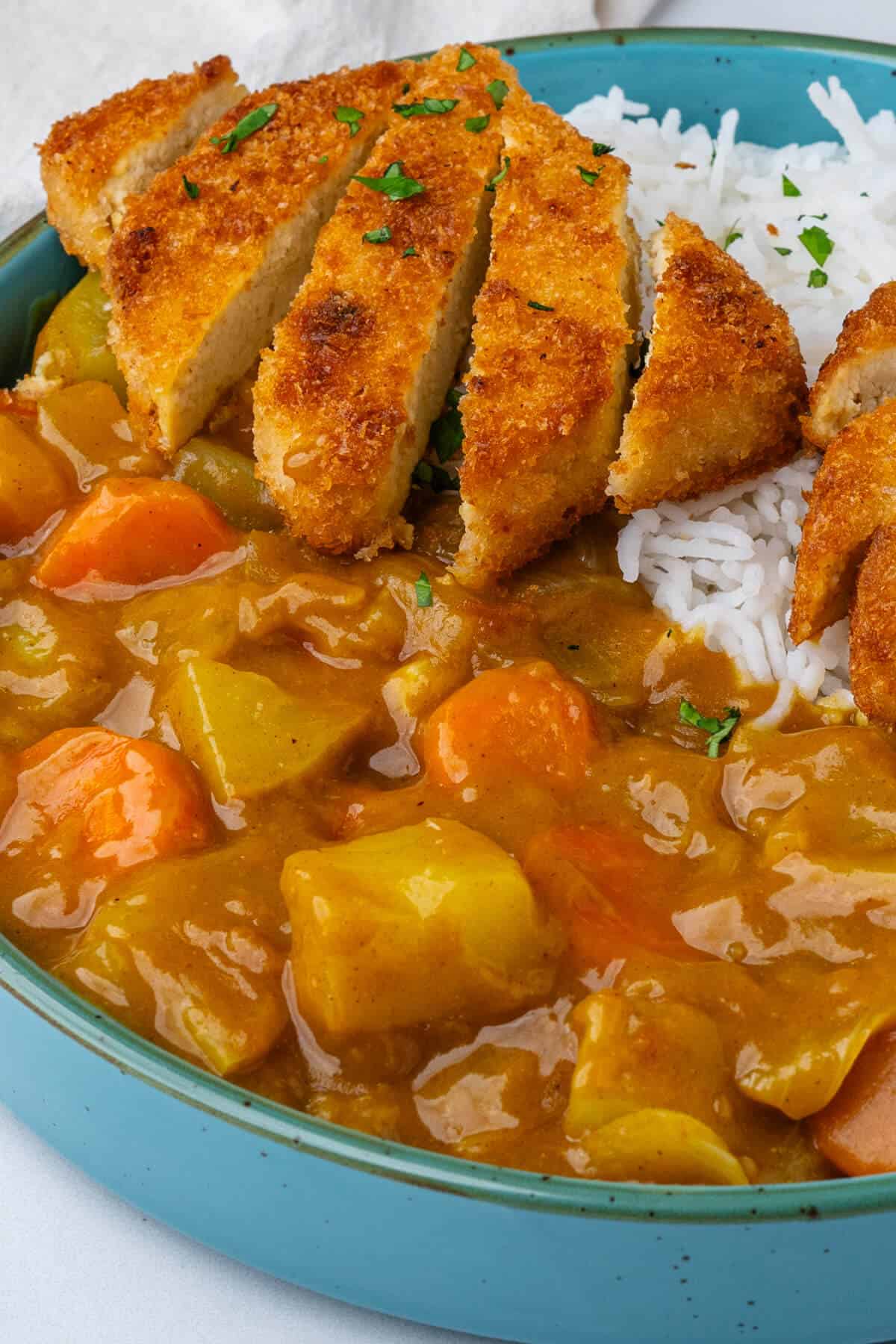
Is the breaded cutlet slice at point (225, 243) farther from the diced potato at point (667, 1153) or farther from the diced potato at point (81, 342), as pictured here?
the diced potato at point (667, 1153)

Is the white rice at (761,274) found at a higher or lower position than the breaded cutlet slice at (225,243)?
lower

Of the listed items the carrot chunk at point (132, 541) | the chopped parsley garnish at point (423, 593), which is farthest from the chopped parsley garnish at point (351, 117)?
the chopped parsley garnish at point (423, 593)

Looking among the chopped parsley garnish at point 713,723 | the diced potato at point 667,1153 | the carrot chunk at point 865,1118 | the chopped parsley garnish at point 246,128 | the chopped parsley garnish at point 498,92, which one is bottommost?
the carrot chunk at point 865,1118

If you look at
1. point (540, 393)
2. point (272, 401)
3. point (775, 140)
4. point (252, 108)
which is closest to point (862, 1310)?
point (540, 393)

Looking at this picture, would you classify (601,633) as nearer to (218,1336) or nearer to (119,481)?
(119,481)

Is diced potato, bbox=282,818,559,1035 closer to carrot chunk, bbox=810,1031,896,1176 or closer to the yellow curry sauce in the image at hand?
the yellow curry sauce

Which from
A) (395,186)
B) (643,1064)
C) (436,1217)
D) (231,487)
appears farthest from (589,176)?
(436,1217)

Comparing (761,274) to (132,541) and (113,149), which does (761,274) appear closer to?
(113,149)
